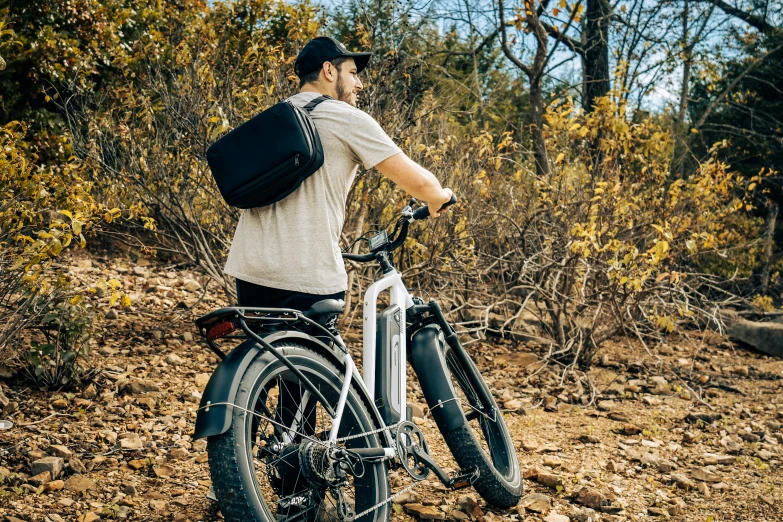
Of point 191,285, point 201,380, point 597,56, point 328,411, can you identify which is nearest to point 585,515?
point 328,411

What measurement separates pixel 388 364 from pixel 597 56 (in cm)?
852

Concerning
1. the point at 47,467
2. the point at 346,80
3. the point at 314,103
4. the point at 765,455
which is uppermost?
the point at 346,80

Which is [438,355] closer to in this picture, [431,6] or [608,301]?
[608,301]

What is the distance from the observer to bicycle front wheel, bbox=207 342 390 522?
7.74 feet

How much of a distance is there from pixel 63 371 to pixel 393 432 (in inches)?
104

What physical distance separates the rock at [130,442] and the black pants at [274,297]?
153 cm

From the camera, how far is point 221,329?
2490mm

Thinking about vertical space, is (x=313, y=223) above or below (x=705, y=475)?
above

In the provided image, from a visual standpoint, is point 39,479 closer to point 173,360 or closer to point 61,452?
point 61,452

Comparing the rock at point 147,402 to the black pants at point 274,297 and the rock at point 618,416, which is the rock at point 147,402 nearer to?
the black pants at point 274,297

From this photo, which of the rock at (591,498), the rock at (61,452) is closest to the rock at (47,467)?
the rock at (61,452)

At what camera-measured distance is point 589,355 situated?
699 centimetres

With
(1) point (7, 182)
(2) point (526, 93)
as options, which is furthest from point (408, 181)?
(2) point (526, 93)

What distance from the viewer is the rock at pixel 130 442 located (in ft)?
13.3
